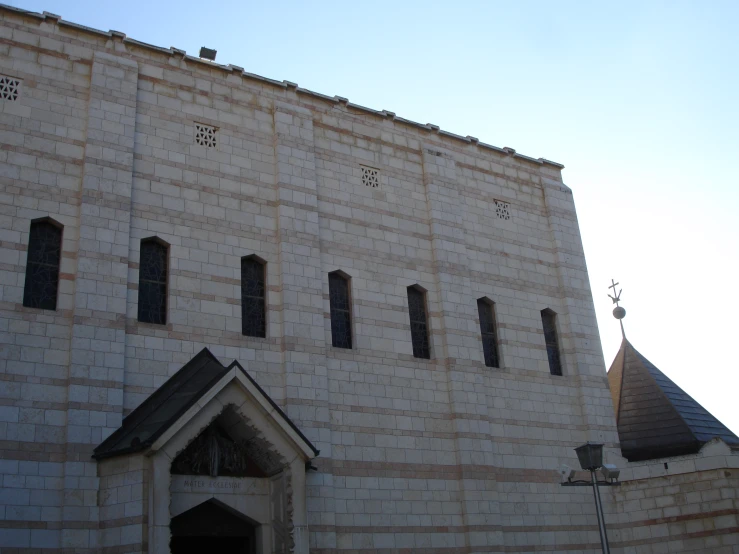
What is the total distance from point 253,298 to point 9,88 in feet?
19.6

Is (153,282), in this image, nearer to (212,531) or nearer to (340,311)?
(340,311)

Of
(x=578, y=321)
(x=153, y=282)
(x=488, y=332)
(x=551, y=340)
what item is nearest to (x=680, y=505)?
(x=551, y=340)

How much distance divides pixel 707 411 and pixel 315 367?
11.4m

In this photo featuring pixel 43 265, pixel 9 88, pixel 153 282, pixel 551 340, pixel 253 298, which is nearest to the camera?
pixel 43 265

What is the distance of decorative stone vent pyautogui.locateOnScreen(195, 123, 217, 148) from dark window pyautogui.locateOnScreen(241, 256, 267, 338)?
260cm

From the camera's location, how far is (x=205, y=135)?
1722 cm

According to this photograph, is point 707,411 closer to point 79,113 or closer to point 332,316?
point 332,316

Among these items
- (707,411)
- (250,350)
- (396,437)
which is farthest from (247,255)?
(707,411)

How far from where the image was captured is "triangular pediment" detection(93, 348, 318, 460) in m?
12.9

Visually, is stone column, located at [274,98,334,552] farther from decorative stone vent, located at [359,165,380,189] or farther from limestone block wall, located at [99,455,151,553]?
limestone block wall, located at [99,455,151,553]

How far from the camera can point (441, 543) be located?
1638 cm

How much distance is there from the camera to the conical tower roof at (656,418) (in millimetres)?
20078

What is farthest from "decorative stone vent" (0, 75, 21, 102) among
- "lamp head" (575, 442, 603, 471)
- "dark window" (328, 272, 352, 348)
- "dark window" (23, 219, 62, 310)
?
"lamp head" (575, 442, 603, 471)

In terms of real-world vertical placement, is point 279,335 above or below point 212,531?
above
